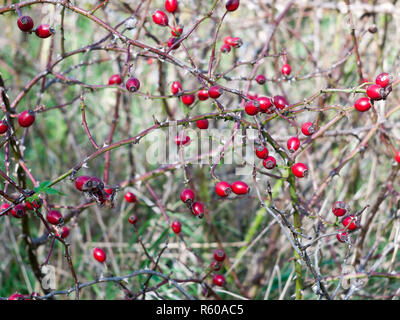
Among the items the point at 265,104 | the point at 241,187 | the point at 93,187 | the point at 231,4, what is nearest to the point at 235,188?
the point at 241,187

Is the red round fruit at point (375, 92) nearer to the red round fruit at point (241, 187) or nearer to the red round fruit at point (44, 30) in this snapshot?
the red round fruit at point (241, 187)

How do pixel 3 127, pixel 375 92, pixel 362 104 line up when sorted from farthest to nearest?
pixel 3 127 → pixel 362 104 → pixel 375 92

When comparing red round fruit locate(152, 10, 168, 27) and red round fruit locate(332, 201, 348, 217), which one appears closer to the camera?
red round fruit locate(332, 201, 348, 217)

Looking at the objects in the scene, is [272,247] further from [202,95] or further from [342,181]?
[202,95]

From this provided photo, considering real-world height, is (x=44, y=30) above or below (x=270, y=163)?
above

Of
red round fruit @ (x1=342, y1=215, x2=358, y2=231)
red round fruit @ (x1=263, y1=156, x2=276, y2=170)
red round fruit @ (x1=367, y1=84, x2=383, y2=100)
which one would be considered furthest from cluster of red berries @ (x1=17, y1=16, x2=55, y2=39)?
red round fruit @ (x1=342, y1=215, x2=358, y2=231)

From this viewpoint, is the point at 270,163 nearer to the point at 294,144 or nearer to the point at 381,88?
the point at 294,144

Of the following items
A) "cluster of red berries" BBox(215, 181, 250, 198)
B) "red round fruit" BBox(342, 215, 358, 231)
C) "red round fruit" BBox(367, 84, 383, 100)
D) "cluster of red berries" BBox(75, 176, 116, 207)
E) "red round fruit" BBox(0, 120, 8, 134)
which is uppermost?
"red round fruit" BBox(367, 84, 383, 100)

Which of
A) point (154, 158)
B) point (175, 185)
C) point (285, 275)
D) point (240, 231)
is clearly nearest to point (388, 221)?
point (285, 275)

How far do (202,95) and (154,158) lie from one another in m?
1.42

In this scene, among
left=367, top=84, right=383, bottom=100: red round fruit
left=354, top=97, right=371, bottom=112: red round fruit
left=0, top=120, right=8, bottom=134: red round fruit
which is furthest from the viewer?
left=0, top=120, right=8, bottom=134: red round fruit

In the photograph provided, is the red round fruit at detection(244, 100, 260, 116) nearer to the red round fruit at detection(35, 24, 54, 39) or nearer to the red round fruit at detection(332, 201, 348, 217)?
the red round fruit at detection(332, 201, 348, 217)

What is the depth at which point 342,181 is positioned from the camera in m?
2.66

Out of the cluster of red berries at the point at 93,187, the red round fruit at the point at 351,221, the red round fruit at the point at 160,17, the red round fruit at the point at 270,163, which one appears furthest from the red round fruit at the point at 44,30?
the red round fruit at the point at 351,221
